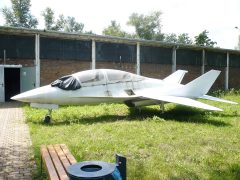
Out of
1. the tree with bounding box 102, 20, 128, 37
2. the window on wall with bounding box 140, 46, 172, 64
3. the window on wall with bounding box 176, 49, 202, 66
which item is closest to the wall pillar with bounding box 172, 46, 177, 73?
the window on wall with bounding box 140, 46, 172, 64

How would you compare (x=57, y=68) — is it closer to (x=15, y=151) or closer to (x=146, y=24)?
(x=15, y=151)

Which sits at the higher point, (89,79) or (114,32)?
(114,32)

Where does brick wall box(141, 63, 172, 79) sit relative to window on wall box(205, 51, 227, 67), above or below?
below

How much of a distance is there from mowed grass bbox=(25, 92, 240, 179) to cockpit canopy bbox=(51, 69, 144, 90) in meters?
1.50

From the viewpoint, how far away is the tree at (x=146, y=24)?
79.4 m

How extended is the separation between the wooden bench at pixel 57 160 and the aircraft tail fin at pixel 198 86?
338 inches

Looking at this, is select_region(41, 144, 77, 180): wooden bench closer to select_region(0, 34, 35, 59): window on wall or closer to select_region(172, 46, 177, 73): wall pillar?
select_region(0, 34, 35, 59): window on wall

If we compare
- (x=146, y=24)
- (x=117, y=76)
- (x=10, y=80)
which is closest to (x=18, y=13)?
(x=146, y=24)

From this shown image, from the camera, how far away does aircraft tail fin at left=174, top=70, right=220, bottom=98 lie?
45.3ft

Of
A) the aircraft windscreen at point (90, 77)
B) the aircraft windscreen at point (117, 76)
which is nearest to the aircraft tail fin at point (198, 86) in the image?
the aircraft windscreen at point (117, 76)

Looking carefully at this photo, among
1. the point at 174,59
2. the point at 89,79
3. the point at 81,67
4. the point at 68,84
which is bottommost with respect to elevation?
the point at 68,84

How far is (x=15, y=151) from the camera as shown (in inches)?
308

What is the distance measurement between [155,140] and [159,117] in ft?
14.1

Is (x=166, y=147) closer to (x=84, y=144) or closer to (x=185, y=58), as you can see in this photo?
(x=84, y=144)
